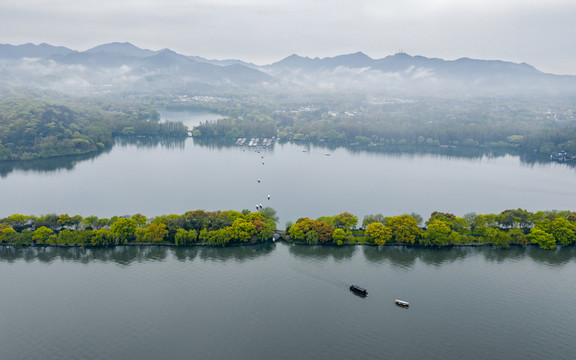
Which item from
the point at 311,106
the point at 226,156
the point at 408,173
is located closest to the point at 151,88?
the point at 311,106

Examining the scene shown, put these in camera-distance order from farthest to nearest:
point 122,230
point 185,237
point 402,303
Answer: point 122,230 → point 185,237 → point 402,303

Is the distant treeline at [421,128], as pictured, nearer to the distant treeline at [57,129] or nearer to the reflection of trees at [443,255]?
the distant treeline at [57,129]

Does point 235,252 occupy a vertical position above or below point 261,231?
below

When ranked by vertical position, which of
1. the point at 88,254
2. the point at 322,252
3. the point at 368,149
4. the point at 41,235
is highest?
the point at 368,149

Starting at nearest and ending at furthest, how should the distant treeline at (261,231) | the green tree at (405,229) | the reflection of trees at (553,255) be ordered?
the reflection of trees at (553,255) < the distant treeline at (261,231) < the green tree at (405,229)

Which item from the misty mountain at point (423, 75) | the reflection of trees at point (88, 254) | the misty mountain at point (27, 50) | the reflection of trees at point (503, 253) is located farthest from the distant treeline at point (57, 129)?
the misty mountain at point (27, 50)

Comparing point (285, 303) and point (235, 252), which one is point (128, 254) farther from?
point (285, 303)

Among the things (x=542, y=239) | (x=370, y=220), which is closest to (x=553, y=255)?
(x=542, y=239)
